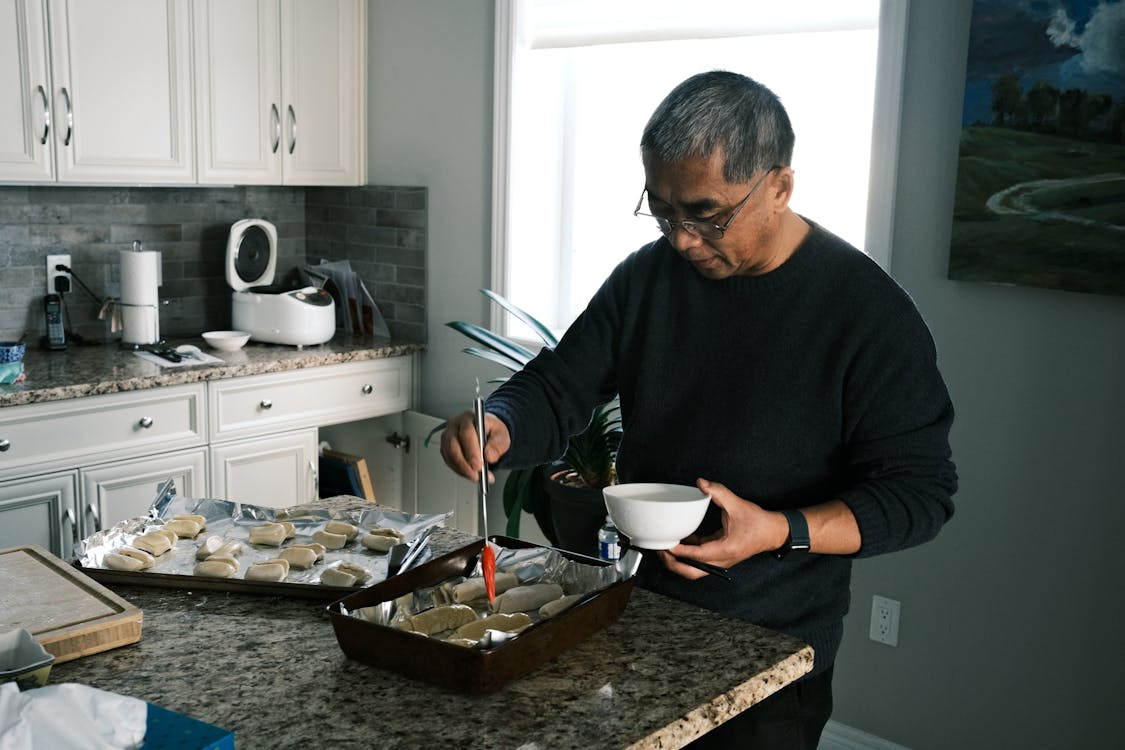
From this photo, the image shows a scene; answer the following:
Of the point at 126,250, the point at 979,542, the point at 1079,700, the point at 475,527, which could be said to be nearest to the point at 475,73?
the point at 126,250

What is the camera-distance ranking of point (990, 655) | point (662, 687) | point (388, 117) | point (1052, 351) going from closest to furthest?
point (662, 687) → point (1052, 351) → point (990, 655) → point (388, 117)

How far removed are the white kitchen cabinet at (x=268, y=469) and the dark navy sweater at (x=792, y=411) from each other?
1818 mm

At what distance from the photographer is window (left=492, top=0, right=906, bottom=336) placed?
2.73 metres

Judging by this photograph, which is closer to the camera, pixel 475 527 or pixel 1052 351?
pixel 1052 351

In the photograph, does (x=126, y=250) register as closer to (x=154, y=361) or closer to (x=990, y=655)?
(x=154, y=361)

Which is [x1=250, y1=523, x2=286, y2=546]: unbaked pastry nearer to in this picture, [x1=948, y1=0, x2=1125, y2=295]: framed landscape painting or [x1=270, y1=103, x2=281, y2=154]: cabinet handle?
[x1=948, y1=0, x2=1125, y2=295]: framed landscape painting

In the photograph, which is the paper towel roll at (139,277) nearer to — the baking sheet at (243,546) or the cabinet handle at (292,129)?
the cabinet handle at (292,129)

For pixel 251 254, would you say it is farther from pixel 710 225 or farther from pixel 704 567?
A: pixel 704 567

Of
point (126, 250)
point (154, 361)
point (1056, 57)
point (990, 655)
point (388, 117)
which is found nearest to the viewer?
point (1056, 57)

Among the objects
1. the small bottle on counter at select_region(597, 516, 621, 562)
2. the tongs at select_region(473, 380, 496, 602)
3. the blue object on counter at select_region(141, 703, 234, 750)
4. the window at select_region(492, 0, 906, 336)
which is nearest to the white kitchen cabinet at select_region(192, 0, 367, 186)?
the window at select_region(492, 0, 906, 336)

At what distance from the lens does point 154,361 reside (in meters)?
3.28

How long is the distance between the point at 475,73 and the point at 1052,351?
2.00 m

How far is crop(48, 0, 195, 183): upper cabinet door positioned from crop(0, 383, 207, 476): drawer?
70 cm

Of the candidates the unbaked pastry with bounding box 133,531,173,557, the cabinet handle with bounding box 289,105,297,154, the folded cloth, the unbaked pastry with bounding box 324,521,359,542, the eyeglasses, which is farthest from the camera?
the cabinet handle with bounding box 289,105,297,154
